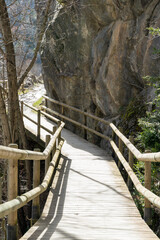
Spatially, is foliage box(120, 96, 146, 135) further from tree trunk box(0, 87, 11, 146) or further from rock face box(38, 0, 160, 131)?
tree trunk box(0, 87, 11, 146)

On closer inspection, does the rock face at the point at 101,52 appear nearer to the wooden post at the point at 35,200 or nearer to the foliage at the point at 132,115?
the foliage at the point at 132,115

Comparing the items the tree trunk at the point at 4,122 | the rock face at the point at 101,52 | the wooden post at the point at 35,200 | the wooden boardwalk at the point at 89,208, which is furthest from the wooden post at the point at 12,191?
the rock face at the point at 101,52

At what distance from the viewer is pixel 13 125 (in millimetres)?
9422

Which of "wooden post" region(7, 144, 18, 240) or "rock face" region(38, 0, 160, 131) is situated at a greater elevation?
"rock face" region(38, 0, 160, 131)

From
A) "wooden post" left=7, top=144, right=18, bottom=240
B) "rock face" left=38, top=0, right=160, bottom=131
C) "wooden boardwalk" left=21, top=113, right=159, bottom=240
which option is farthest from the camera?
"rock face" left=38, top=0, right=160, bottom=131

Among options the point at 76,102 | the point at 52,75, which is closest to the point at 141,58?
the point at 76,102

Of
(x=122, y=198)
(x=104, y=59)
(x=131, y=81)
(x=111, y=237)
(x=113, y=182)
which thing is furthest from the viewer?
(x=104, y=59)

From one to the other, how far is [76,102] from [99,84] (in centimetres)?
226

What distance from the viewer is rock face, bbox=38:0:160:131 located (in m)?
9.67

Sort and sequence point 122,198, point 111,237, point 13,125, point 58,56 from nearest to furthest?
1. point 111,237
2. point 122,198
3. point 13,125
4. point 58,56

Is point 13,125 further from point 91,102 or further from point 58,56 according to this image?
point 58,56

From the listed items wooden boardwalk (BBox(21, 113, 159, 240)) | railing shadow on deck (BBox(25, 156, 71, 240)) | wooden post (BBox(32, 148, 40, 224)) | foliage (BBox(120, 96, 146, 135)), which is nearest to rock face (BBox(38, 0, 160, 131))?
foliage (BBox(120, 96, 146, 135))

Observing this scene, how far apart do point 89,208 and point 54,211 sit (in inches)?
22.1

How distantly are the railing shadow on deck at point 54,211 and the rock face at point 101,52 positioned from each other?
13.0 ft
